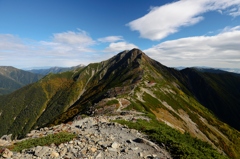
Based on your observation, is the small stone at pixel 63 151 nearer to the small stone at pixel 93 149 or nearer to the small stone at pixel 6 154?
the small stone at pixel 93 149

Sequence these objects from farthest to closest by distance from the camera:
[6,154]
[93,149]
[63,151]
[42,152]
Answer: [93,149], [42,152], [63,151], [6,154]

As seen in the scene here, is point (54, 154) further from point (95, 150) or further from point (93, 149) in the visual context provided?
point (95, 150)

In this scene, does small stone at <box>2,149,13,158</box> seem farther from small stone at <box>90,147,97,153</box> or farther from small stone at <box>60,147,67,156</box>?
small stone at <box>90,147,97,153</box>

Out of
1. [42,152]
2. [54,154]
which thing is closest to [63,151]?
[54,154]

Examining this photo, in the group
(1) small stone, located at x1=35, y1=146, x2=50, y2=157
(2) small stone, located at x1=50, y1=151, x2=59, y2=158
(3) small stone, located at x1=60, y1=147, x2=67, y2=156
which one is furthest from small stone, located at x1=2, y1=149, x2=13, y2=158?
(3) small stone, located at x1=60, y1=147, x2=67, y2=156

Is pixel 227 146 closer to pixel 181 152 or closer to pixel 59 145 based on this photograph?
pixel 181 152

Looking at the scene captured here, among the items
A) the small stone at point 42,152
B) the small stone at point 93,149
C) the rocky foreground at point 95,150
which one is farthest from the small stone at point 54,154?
the small stone at point 93,149

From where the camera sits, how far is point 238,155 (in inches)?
3925

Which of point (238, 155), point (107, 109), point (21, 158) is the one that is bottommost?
point (238, 155)

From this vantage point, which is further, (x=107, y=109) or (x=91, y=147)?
(x=107, y=109)

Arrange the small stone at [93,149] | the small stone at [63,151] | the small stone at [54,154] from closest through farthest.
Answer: the small stone at [54,154], the small stone at [63,151], the small stone at [93,149]

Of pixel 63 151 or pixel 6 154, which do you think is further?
pixel 63 151

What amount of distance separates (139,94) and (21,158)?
82812 mm

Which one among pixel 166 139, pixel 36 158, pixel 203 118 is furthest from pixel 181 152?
pixel 203 118
